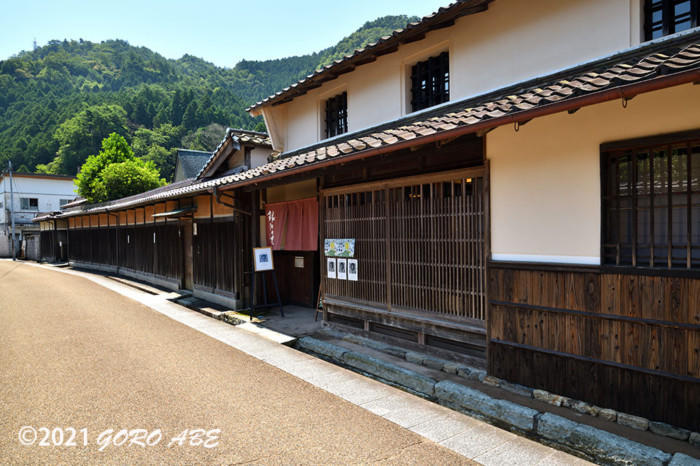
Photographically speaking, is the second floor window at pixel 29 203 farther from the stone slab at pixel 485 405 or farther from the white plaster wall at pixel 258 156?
the stone slab at pixel 485 405

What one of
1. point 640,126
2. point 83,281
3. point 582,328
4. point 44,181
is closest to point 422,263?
point 582,328

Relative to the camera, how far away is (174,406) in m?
5.85

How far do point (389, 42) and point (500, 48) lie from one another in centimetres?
241

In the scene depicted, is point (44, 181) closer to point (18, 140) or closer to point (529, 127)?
point (18, 140)

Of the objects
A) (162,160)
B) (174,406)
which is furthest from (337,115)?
(162,160)

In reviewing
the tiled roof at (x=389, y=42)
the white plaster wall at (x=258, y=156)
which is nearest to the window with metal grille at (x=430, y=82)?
the tiled roof at (x=389, y=42)

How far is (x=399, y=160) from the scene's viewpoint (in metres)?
7.83

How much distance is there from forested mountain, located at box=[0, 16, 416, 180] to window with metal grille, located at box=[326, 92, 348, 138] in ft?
140

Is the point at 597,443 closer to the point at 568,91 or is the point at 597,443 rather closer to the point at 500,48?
the point at 568,91

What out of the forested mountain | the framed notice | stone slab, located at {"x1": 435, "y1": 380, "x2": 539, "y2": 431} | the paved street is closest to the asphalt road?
the paved street

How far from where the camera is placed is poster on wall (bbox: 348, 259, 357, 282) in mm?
9148

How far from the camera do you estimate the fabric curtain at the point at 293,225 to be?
1062 cm

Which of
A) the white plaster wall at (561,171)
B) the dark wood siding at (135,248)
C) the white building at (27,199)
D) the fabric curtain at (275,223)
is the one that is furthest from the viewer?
the white building at (27,199)

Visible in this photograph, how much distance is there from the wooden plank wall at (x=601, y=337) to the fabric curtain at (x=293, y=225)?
542cm
